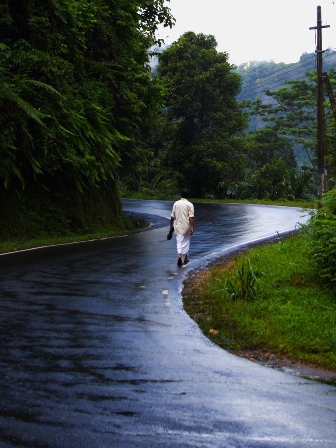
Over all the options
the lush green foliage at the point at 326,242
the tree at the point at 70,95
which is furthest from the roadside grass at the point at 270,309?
the tree at the point at 70,95

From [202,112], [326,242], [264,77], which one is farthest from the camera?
[264,77]

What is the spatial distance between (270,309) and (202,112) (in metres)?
40.1

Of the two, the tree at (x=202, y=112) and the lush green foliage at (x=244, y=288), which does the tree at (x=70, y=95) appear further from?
the tree at (x=202, y=112)

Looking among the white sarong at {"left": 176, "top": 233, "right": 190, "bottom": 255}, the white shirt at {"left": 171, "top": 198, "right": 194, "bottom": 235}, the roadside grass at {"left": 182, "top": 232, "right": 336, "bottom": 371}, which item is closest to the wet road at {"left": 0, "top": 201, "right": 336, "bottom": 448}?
the roadside grass at {"left": 182, "top": 232, "right": 336, "bottom": 371}

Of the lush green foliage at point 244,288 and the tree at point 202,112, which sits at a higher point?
the tree at point 202,112

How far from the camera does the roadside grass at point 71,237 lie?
17216 millimetres

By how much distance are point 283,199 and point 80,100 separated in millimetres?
26975

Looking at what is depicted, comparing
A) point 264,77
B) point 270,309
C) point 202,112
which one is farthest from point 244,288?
point 264,77

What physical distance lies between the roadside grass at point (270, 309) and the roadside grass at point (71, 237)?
605 centimetres

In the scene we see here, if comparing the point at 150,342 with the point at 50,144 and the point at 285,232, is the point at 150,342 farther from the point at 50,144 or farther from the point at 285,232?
the point at 285,232

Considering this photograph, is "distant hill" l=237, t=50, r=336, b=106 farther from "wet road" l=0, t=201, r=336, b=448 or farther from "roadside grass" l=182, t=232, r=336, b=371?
"wet road" l=0, t=201, r=336, b=448

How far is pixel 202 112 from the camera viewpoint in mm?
48125

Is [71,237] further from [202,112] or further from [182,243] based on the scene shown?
[202,112]

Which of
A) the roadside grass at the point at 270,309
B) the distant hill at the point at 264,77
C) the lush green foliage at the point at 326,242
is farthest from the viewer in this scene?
the distant hill at the point at 264,77
